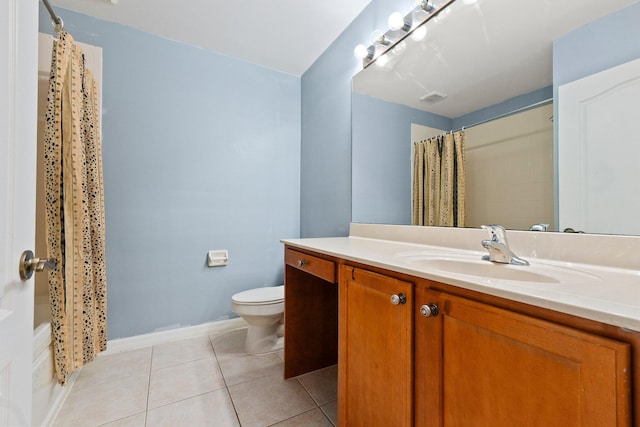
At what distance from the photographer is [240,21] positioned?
193 centimetres

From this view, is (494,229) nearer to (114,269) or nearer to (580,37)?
(580,37)

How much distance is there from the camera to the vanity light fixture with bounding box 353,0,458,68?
1417 mm

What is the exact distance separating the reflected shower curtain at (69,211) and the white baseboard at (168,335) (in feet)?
1.69

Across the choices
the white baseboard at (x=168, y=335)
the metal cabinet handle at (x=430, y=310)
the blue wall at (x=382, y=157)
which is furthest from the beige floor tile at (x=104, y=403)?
the blue wall at (x=382, y=157)

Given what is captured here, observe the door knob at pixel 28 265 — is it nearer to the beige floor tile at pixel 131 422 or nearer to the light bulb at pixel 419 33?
the beige floor tile at pixel 131 422

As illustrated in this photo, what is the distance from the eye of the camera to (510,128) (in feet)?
3.73

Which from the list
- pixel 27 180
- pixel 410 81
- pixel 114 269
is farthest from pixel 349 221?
pixel 114 269

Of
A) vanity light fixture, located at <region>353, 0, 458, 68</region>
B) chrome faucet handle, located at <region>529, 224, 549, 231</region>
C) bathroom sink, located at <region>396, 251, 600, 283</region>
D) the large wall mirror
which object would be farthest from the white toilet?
vanity light fixture, located at <region>353, 0, 458, 68</region>

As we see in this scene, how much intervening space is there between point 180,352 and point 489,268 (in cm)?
203

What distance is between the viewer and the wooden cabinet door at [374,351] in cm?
79

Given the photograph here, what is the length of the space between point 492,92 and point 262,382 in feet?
6.29

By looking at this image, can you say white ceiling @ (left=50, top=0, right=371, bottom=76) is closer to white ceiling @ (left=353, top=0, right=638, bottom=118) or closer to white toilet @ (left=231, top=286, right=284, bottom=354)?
white ceiling @ (left=353, top=0, right=638, bottom=118)

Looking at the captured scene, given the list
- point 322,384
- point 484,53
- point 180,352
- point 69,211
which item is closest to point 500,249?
point 484,53

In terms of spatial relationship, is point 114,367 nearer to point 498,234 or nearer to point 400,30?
point 498,234
